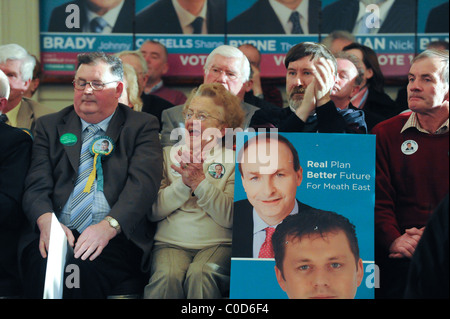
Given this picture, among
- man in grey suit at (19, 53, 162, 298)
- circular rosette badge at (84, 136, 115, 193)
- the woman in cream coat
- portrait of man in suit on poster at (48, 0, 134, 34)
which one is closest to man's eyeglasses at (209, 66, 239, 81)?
the woman in cream coat

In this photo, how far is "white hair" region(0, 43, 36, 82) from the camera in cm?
466

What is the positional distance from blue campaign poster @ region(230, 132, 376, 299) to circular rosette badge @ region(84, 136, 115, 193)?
30.1 inches

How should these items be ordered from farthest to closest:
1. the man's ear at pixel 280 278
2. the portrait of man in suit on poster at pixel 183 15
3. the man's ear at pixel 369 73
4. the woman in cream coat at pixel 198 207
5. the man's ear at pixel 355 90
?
the portrait of man in suit on poster at pixel 183 15 → the man's ear at pixel 369 73 → the man's ear at pixel 355 90 → the woman in cream coat at pixel 198 207 → the man's ear at pixel 280 278

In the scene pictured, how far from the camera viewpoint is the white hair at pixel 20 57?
466 cm

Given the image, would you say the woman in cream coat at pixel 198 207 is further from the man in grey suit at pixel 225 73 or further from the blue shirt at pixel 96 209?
the man in grey suit at pixel 225 73

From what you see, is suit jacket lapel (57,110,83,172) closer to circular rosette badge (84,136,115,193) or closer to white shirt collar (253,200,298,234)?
circular rosette badge (84,136,115,193)

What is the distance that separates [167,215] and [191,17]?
131 inches

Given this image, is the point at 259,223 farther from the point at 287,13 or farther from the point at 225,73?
the point at 287,13

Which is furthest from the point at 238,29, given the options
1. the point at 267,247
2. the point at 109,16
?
the point at 267,247

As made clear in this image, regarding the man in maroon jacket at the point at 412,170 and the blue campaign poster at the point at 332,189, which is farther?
the man in maroon jacket at the point at 412,170

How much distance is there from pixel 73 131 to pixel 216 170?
33.6 inches

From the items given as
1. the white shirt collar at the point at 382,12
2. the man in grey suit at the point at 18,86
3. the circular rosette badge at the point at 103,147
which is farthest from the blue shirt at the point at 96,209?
the white shirt collar at the point at 382,12

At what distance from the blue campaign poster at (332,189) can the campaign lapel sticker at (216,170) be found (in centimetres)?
26

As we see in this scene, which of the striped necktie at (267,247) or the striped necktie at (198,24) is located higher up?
the striped necktie at (198,24)
